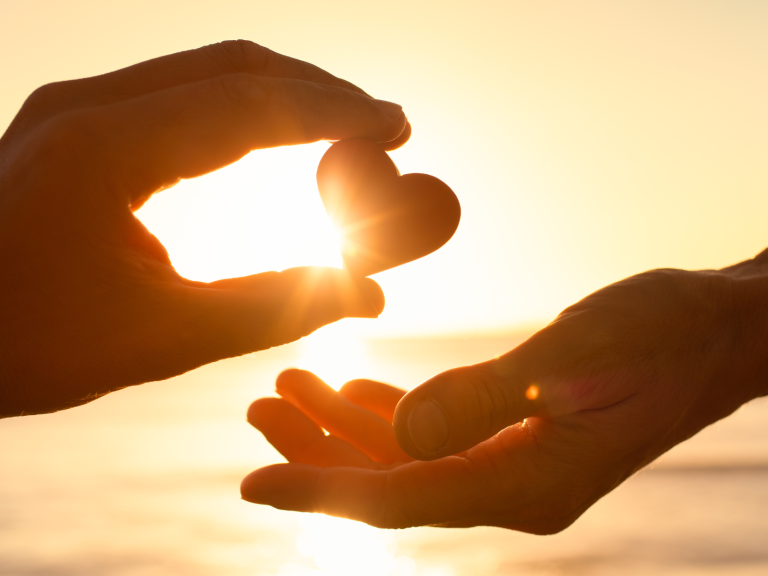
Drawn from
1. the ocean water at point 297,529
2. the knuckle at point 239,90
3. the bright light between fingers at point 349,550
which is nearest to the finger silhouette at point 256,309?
the knuckle at point 239,90

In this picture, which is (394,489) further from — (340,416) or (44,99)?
(44,99)

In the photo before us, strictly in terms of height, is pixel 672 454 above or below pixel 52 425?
below

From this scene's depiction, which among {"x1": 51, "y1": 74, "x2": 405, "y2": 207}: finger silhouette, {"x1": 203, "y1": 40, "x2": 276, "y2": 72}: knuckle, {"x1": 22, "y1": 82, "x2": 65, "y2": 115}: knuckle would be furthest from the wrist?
{"x1": 22, "y1": 82, "x2": 65, "y2": 115}: knuckle

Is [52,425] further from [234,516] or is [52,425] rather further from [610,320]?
[610,320]

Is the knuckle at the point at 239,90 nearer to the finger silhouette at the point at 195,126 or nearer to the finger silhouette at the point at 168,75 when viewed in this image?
the finger silhouette at the point at 195,126

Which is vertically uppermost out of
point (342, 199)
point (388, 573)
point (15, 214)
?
point (342, 199)

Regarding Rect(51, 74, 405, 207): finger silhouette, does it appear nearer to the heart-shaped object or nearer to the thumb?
the heart-shaped object

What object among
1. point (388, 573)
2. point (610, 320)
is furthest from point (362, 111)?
point (388, 573)

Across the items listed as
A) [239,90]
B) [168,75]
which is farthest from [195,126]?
[168,75]
